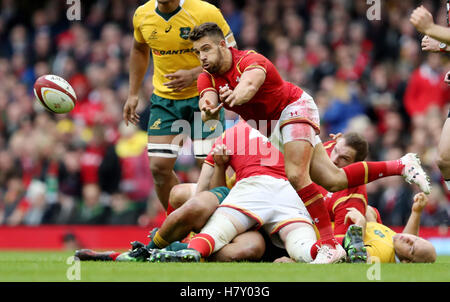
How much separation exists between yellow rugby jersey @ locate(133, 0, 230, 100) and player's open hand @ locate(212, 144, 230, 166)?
1.33 metres

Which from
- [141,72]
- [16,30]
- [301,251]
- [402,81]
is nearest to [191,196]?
[301,251]

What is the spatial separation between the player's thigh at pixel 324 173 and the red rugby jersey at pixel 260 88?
0.48 metres

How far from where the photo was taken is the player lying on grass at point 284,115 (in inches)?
242

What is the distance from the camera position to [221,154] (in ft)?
22.6

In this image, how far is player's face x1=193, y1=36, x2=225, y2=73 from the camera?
618cm

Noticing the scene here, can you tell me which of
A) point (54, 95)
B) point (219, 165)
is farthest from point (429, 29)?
point (54, 95)

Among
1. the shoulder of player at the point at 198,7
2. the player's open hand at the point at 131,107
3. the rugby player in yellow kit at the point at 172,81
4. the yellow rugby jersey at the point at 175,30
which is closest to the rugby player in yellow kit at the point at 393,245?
the rugby player in yellow kit at the point at 172,81

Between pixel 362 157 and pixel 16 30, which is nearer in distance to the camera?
pixel 362 157

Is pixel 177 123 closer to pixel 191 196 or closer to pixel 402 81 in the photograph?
pixel 191 196

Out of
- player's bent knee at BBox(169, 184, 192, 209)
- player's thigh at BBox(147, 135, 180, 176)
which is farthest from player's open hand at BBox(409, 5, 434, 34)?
player's thigh at BBox(147, 135, 180, 176)

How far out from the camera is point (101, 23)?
1623 cm

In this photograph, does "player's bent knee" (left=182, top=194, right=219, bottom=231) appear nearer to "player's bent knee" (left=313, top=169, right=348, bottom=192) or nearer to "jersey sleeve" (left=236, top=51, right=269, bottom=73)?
"player's bent knee" (left=313, top=169, right=348, bottom=192)

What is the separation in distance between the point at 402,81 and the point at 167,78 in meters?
5.48

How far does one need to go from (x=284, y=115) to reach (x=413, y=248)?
153 cm
